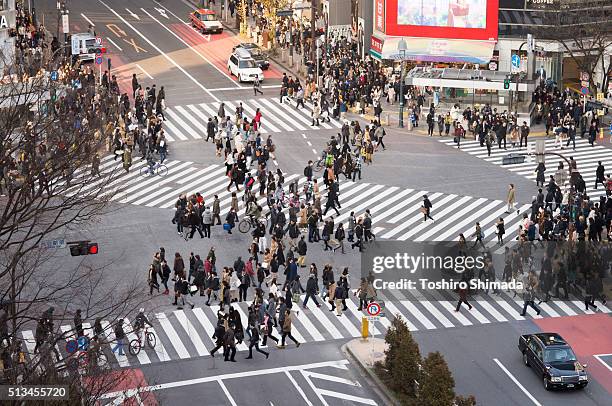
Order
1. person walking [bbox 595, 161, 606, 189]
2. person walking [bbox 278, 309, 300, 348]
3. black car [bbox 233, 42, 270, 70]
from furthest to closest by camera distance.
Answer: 1. black car [bbox 233, 42, 270, 70]
2. person walking [bbox 595, 161, 606, 189]
3. person walking [bbox 278, 309, 300, 348]

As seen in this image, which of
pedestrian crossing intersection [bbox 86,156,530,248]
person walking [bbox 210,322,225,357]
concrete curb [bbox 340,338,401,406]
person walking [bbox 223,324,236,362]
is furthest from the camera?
pedestrian crossing intersection [bbox 86,156,530,248]

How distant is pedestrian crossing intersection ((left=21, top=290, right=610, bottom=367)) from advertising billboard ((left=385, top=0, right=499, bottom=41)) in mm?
33908

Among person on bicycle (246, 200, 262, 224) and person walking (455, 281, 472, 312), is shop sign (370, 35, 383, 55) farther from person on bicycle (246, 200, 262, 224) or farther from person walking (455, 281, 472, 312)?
person walking (455, 281, 472, 312)

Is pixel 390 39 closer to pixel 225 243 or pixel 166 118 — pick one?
pixel 166 118

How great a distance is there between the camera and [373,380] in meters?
41.2

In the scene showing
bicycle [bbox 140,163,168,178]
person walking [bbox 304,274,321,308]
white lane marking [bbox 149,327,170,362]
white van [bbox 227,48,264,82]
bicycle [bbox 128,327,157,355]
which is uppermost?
white van [bbox 227,48,264,82]

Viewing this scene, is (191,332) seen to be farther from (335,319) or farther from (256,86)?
(256,86)

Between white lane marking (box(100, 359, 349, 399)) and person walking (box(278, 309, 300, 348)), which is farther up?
person walking (box(278, 309, 300, 348))

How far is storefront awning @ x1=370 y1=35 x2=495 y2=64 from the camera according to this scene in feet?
259

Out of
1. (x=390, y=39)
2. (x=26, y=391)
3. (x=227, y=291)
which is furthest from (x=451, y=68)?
(x=26, y=391)

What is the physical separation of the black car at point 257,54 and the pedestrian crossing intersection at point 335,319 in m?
36.6

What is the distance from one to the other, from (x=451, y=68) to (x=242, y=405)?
136 feet

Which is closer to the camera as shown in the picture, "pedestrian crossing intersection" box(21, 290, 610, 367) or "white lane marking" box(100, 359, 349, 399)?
"white lane marking" box(100, 359, 349, 399)

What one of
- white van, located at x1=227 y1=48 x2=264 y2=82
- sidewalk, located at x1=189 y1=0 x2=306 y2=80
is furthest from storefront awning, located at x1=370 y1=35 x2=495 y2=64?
white van, located at x1=227 y1=48 x2=264 y2=82
